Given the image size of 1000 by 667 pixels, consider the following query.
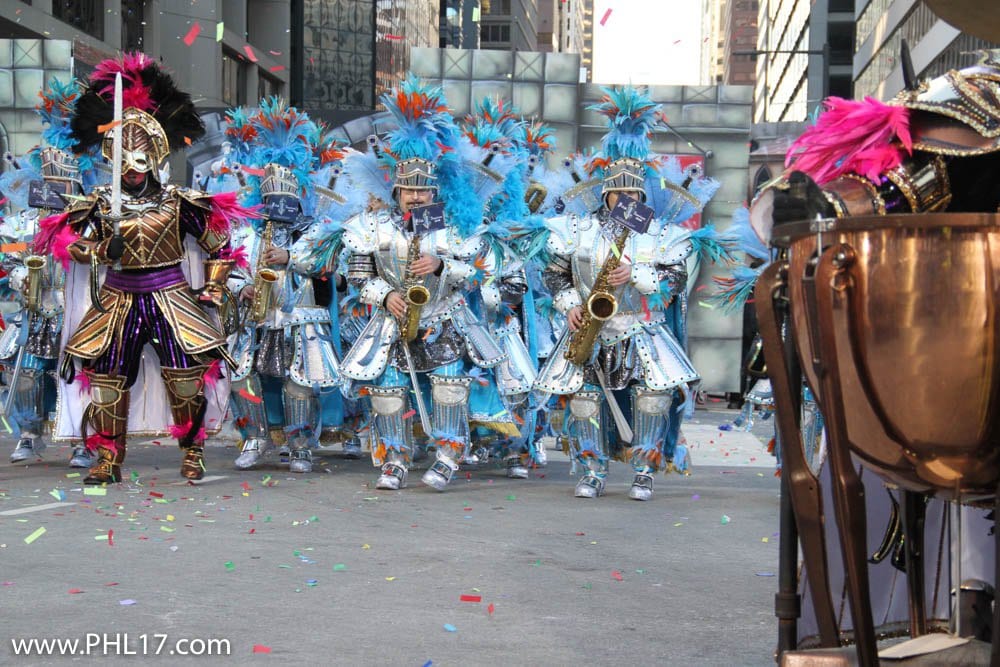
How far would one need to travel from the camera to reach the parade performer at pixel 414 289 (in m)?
8.91

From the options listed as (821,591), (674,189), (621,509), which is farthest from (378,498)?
(821,591)

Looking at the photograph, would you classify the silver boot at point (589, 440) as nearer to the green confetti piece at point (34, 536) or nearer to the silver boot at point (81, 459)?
the green confetti piece at point (34, 536)

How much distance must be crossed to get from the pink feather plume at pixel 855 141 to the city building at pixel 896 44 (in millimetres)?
19702

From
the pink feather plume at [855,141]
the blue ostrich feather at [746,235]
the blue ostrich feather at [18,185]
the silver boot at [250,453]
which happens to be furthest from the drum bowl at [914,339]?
the blue ostrich feather at [18,185]

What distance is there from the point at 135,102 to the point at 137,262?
1.01 metres

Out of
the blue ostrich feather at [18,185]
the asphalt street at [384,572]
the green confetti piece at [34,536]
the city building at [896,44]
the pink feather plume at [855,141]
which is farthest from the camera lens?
the city building at [896,44]

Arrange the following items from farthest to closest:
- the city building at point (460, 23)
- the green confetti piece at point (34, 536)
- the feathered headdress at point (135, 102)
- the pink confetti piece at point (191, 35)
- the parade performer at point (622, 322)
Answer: the city building at point (460, 23)
the pink confetti piece at point (191, 35)
the feathered headdress at point (135, 102)
the parade performer at point (622, 322)
the green confetti piece at point (34, 536)

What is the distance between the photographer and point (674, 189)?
9.17 meters

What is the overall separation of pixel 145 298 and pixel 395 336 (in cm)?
156

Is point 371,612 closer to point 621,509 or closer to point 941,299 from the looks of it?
point 941,299

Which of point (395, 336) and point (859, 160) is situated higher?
point (859, 160)

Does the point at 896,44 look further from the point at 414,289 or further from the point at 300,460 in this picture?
the point at 414,289

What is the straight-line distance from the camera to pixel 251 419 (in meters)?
10.4

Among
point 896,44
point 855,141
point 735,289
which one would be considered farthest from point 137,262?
point 896,44
